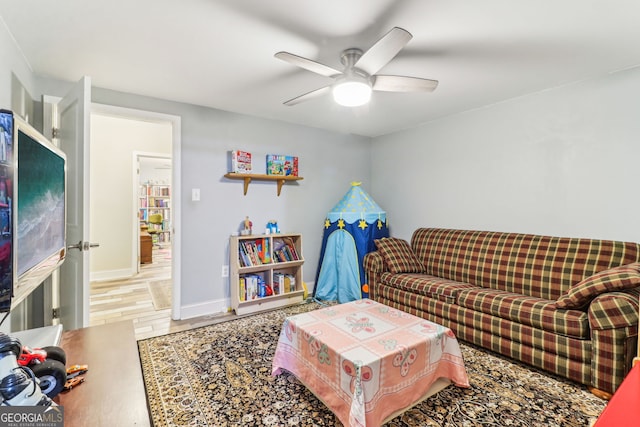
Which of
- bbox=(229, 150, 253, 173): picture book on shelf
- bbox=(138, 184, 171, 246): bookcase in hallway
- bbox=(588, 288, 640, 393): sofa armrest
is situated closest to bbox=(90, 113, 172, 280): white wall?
bbox=(229, 150, 253, 173): picture book on shelf

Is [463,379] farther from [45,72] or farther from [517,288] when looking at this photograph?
[45,72]

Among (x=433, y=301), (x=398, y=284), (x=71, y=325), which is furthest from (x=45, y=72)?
(x=433, y=301)

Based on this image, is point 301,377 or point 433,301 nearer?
point 301,377

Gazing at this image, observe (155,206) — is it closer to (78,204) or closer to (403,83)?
(78,204)

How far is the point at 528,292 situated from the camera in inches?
100

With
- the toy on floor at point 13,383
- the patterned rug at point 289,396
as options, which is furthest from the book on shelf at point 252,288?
the toy on floor at point 13,383

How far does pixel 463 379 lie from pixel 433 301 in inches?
36.1

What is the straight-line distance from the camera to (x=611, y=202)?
2.40 meters

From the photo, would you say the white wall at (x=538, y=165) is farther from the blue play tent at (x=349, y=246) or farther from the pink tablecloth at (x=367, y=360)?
the pink tablecloth at (x=367, y=360)

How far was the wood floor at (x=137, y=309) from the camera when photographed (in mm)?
2896

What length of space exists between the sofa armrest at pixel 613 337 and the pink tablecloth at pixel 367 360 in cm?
75

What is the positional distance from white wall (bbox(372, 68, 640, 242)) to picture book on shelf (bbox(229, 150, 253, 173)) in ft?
6.82

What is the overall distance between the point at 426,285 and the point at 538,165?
5.06 ft

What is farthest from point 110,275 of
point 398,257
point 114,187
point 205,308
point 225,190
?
point 398,257
